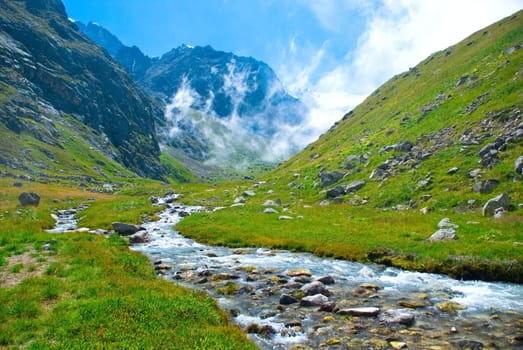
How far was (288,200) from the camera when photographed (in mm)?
69125

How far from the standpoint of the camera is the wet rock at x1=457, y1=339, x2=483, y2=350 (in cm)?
1373

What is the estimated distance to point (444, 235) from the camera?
30141 millimetres

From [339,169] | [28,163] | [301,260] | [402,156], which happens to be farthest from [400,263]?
[28,163]

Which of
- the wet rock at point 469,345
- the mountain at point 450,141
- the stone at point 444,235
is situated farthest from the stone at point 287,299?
the mountain at point 450,141

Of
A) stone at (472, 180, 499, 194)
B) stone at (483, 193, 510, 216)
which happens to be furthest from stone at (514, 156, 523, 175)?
stone at (483, 193, 510, 216)

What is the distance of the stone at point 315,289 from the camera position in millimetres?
20667

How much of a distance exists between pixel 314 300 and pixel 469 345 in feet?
24.6

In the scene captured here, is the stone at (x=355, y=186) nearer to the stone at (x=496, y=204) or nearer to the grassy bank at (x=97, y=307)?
the stone at (x=496, y=204)

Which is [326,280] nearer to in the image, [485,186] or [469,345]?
[469,345]

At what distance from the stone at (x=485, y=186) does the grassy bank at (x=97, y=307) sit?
112ft

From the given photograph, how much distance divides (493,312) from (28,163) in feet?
581

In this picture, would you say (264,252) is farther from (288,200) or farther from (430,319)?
(288,200)

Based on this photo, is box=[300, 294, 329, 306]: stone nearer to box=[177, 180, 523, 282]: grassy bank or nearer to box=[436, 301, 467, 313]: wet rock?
box=[436, 301, 467, 313]: wet rock

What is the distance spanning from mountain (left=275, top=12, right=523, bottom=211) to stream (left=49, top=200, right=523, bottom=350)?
19.1m
